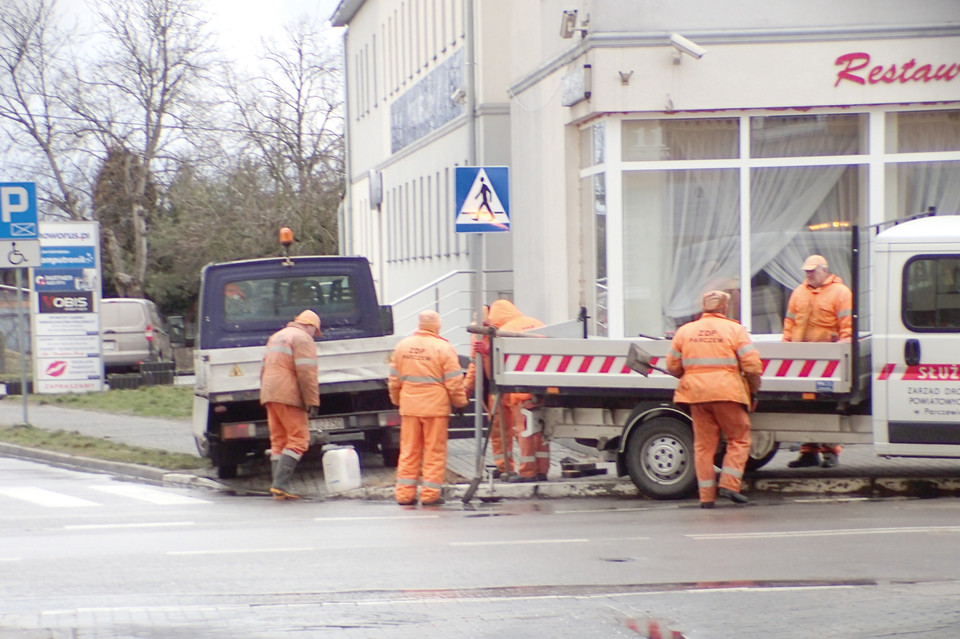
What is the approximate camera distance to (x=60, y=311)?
27422 mm

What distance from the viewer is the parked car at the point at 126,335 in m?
32.4

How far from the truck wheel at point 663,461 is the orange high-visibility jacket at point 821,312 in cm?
164

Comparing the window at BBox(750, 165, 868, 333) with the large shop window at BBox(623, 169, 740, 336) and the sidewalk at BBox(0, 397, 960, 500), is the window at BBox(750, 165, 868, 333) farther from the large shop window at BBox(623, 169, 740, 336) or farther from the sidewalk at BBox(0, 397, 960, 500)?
the sidewalk at BBox(0, 397, 960, 500)

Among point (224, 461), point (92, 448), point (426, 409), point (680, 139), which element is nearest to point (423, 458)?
point (426, 409)

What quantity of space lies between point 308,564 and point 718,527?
303cm

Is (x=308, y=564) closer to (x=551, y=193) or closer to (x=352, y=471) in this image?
(x=352, y=471)

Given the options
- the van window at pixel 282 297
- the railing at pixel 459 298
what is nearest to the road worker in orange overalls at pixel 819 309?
the van window at pixel 282 297

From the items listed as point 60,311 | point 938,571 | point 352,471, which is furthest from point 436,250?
point 938,571

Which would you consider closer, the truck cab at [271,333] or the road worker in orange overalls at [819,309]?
the road worker in orange overalls at [819,309]

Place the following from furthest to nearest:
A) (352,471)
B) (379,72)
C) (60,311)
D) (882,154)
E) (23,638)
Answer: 1. (379,72)
2. (60,311)
3. (882,154)
4. (352,471)
5. (23,638)

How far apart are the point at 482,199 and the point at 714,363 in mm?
2826

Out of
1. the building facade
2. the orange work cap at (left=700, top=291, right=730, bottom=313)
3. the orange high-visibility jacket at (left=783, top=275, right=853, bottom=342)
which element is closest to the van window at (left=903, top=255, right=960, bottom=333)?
the orange high-visibility jacket at (left=783, top=275, right=853, bottom=342)

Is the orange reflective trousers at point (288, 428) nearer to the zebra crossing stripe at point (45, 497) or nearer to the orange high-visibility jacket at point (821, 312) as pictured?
the zebra crossing stripe at point (45, 497)

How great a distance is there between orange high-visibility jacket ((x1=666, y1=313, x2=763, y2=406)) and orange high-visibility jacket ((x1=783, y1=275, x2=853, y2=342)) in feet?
4.85
